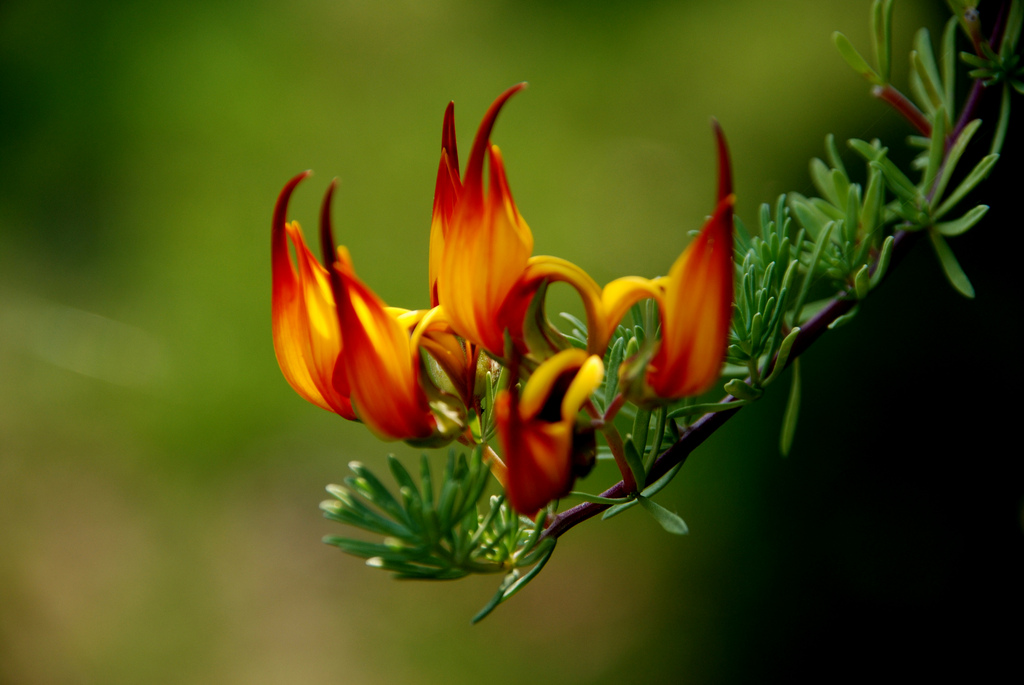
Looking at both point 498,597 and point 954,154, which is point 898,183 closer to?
point 954,154

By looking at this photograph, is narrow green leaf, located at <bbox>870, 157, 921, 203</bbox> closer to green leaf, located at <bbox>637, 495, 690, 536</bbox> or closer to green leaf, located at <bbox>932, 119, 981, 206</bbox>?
green leaf, located at <bbox>932, 119, 981, 206</bbox>

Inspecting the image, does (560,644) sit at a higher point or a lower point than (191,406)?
lower

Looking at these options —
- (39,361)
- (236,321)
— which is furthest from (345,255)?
(39,361)

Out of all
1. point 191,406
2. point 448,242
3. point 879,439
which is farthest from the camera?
point 191,406

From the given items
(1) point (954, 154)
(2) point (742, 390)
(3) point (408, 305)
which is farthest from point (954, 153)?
(3) point (408, 305)

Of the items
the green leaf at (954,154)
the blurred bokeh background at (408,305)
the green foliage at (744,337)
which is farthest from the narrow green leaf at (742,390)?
the blurred bokeh background at (408,305)

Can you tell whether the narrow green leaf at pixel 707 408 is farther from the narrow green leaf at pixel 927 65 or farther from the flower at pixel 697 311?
the narrow green leaf at pixel 927 65

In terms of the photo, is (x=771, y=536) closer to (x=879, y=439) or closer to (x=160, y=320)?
(x=879, y=439)
